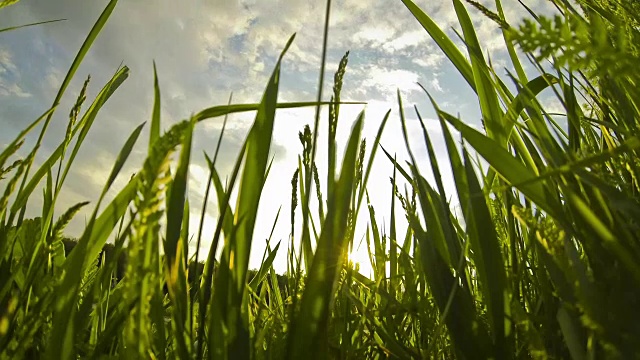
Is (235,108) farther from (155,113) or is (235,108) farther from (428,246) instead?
(428,246)

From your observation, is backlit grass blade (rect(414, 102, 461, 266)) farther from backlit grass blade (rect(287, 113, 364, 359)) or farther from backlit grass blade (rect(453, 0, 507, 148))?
backlit grass blade (rect(287, 113, 364, 359))

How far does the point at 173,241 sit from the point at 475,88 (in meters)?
0.63

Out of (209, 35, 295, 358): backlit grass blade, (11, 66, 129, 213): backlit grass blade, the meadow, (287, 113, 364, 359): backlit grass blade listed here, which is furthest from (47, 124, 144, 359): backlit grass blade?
(11, 66, 129, 213): backlit grass blade

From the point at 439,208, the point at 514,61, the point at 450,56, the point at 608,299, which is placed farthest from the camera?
the point at 514,61

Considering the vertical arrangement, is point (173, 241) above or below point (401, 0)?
below

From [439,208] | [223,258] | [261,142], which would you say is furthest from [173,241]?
[439,208]

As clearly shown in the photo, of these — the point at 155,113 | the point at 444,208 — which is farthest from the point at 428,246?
the point at 155,113

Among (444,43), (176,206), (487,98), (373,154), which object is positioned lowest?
(176,206)

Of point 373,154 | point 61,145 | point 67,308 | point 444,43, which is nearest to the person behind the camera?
point 67,308

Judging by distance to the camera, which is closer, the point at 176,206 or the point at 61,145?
the point at 176,206

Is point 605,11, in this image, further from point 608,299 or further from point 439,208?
point 608,299

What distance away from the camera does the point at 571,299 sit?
67 centimetres

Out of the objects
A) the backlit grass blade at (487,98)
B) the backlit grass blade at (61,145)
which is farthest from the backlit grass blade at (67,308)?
the backlit grass blade at (487,98)

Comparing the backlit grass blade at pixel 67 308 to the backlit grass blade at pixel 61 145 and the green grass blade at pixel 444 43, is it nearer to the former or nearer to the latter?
the backlit grass blade at pixel 61 145
